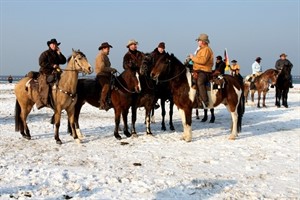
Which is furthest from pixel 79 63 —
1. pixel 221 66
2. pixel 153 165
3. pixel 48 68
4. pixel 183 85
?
pixel 221 66

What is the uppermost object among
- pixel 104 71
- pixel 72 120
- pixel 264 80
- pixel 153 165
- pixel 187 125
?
pixel 104 71

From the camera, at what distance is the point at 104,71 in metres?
11.4

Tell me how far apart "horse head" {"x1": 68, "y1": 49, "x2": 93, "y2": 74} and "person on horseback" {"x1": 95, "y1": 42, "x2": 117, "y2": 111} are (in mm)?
1538

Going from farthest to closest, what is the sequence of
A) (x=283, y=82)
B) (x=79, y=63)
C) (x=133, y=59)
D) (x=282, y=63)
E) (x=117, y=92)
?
(x=283, y=82), (x=282, y=63), (x=133, y=59), (x=117, y=92), (x=79, y=63)

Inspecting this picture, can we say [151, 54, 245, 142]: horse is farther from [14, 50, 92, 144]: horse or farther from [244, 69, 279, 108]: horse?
[244, 69, 279, 108]: horse

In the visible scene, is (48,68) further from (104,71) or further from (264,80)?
(264,80)

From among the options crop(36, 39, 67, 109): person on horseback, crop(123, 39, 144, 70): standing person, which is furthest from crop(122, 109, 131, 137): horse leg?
crop(36, 39, 67, 109): person on horseback

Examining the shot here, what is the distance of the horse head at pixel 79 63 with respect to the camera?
956 cm

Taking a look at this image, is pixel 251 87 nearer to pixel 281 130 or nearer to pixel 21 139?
pixel 281 130

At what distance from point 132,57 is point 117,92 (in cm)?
127

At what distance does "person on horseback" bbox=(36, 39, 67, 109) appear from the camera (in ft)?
33.1

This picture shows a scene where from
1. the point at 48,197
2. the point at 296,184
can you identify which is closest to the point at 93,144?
the point at 48,197

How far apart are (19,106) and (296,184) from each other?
8324 mm

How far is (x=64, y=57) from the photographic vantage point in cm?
1095
